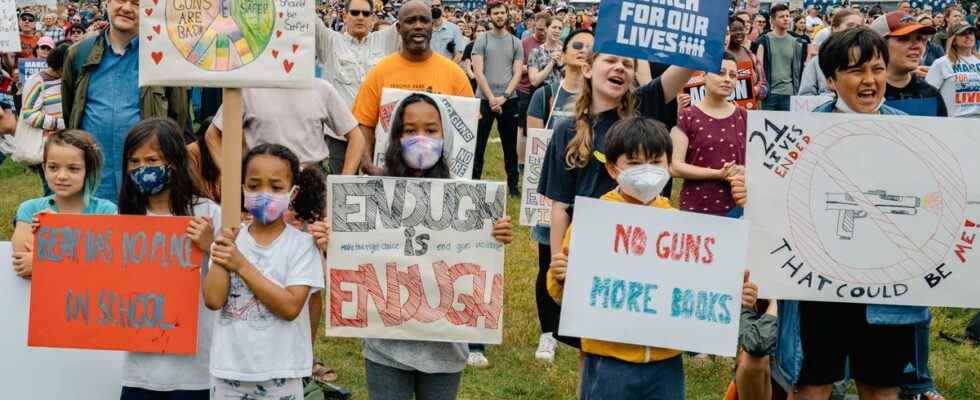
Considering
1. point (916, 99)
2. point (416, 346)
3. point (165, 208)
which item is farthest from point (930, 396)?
point (165, 208)

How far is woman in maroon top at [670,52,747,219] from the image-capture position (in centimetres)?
587

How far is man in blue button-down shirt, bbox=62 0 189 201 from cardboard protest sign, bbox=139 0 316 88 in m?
1.95

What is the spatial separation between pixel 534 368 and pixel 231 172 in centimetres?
307

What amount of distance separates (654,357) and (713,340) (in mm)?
216

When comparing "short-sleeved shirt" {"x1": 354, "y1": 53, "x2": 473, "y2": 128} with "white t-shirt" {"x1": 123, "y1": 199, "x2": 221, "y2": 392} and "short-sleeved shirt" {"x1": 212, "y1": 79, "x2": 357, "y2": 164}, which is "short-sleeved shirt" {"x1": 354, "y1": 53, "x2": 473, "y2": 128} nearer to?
"short-sleeved shirt" {"x1": 212, "y1": 79, "x2": 357, "y2": 164}

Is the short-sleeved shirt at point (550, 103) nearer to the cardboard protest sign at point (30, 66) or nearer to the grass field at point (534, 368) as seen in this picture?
the grass field at point (534, 368)

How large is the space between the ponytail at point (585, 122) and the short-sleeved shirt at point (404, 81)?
5.59 feet

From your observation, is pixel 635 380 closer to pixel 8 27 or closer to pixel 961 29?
pixel 961 29

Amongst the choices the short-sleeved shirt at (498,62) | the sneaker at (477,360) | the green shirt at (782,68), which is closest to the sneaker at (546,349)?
the sneaker at (477,360)

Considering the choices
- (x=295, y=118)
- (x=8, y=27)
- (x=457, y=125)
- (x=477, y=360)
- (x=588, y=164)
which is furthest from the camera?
(x=8, y=27)

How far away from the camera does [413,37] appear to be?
259 inches

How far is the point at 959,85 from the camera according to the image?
31.3ft

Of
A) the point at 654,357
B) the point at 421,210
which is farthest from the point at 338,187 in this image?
the point at 654,357

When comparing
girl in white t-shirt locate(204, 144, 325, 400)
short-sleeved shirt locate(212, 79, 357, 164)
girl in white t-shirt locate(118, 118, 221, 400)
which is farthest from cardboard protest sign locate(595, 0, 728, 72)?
short-sleeved shirt locate(212, 79, 357, 164)
